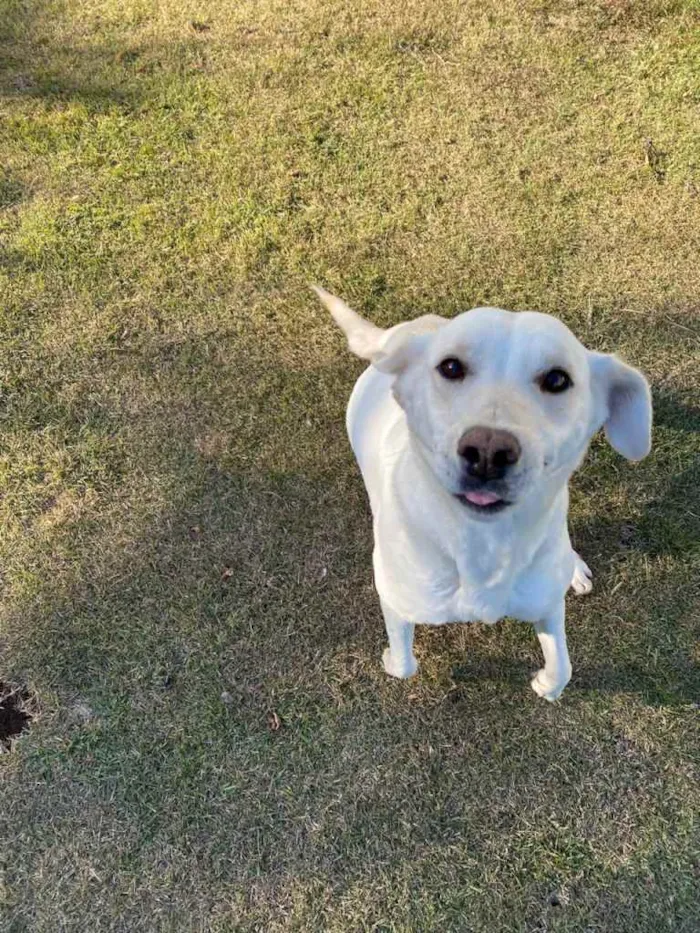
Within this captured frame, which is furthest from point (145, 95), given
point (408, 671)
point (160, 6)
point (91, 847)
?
point (91, 847)

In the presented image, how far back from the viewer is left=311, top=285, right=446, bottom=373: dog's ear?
2.13 metres

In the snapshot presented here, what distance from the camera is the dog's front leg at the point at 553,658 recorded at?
267cm

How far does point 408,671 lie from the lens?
3021 millimetres

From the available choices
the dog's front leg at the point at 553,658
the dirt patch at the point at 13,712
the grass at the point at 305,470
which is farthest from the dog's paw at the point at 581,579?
the dirt patch at the point at 13,712

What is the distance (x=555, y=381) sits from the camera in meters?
1.96

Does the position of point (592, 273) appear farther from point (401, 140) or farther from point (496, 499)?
point (496, 499)

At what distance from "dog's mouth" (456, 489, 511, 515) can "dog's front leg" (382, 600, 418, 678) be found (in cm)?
83

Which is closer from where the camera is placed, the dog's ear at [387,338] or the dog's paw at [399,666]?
the dog's ear at [387,338]

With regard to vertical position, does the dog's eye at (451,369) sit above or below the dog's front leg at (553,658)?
above

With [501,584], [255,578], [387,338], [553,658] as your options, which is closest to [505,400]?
[501,584]

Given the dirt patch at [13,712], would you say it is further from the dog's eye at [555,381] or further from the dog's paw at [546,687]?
the dog's eye at [555,381]

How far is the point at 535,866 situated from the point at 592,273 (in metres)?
3.02

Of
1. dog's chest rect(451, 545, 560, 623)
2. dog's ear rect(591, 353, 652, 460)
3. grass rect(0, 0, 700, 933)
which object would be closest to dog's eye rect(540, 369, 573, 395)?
dog's ear rect(591, 353, 652, 460)

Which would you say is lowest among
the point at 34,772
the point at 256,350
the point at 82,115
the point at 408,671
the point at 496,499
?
the point at 34,772
